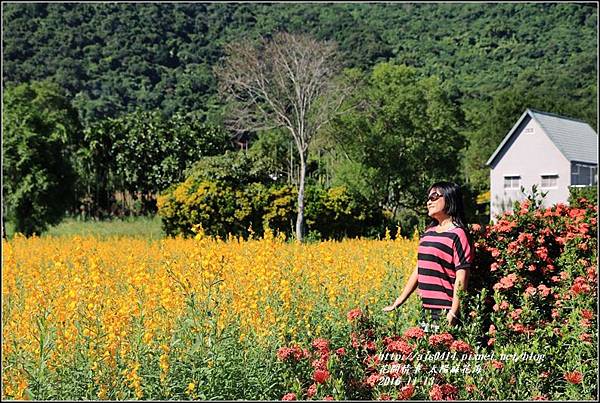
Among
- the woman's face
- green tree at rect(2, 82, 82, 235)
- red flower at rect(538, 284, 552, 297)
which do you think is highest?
green tree at rect(2, 82, 82, 235)

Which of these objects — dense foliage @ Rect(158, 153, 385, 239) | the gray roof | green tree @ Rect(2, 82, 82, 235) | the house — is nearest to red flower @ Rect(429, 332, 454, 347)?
dense foliage @ Rect(158, 153, 385, 239)

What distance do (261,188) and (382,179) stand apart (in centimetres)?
425

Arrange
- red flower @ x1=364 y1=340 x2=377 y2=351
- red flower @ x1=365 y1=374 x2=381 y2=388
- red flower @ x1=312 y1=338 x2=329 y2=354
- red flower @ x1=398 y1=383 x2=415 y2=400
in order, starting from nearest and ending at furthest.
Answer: red flower @ x1=398 y1=383 x2=415 y2=400
red flower @ x1=365 y1=374 x2=381 y2=388
red flower @ x1=312 y1=338 x2=329 y2=354
red flower @ x1=364 y1=340 x2=377 y2=351

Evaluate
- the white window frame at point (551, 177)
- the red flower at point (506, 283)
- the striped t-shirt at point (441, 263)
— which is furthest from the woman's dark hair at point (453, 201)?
the white window frame at point (551, 177)

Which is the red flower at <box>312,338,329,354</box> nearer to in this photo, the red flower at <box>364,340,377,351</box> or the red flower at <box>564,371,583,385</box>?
the red flower at <box>364,340,377,351</box>

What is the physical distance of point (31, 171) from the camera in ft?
49.5

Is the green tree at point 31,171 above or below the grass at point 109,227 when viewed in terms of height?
above

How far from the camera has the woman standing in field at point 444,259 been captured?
13.5 feet

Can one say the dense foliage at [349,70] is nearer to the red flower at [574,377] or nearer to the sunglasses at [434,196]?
the sunglasses at [434,196]

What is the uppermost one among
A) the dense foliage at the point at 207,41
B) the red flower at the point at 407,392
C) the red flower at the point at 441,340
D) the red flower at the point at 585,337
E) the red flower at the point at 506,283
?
the dense foliage at the point at 207,41

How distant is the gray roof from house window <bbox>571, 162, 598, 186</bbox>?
0.23 meters

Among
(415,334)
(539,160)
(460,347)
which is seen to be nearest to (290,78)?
(539,160)

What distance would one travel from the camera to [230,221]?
1586cm

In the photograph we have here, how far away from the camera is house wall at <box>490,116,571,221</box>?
25.3 metres
